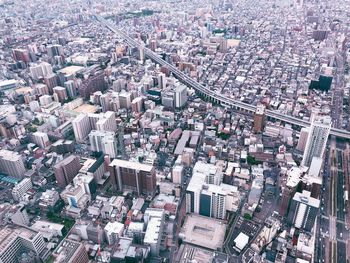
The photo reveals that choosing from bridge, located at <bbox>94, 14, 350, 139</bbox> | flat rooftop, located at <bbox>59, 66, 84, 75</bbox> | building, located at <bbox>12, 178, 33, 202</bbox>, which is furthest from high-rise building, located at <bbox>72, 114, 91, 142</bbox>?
flat rooftop, located at <bbox>59, 66, 84, 75</bbox>

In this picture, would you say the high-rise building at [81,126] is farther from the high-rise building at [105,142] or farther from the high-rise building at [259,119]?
the high-rise building at [259,119]

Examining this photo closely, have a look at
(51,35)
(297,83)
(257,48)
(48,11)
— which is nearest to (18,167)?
(297,83)

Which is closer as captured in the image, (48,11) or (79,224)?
(79,224)

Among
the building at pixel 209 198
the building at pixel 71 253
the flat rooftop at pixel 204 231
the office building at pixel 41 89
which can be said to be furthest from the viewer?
the office building at pixel 41 89

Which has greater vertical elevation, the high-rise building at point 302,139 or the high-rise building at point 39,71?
the high-rise building at point 39,71

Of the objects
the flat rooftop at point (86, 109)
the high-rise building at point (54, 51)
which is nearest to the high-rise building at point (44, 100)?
the flat rooftop at point (86, 109)

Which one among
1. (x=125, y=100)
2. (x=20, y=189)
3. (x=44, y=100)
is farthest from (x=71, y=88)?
(x=20, y=189)

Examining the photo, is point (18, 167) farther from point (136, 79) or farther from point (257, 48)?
point (257, 48)

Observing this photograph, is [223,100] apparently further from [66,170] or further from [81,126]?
[66,170]
